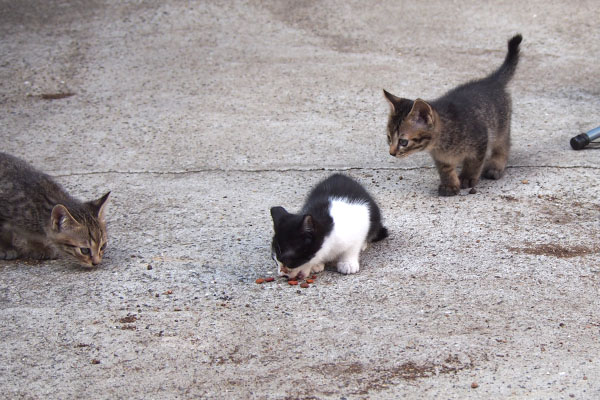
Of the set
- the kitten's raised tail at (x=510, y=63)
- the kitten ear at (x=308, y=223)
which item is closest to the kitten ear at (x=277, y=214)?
the kitten ear at (x=308, y=223)

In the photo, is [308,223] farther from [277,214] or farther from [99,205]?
[99,205]

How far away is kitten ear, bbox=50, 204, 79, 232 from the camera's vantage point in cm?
504

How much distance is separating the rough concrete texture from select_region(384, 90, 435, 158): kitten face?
37cm

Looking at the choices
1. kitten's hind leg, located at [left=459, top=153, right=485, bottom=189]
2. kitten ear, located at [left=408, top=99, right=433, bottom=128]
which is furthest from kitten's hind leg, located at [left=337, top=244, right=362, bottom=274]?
kitten's hind leg, located at [left=459, top=153, right=485, bottom=189]

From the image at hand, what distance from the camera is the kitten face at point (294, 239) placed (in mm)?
4582

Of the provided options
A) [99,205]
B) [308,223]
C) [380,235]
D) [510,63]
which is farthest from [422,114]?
[99,205]

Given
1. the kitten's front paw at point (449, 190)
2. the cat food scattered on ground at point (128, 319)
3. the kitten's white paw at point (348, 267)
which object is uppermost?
the cat food scattered on ground at point (128, 319)

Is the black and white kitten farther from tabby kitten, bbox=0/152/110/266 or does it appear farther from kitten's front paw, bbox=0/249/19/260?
kitten's front paw, bbox=0/249/19/260

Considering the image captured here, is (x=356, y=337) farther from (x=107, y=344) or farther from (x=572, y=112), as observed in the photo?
(x=572, y=112)

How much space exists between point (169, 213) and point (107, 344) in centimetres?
196

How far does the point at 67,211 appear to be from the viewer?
16.5ft

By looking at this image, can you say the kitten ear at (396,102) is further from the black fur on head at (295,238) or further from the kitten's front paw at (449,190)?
the black fur on head at (295,238)

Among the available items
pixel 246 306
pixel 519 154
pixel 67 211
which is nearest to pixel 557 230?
pixel 519 154

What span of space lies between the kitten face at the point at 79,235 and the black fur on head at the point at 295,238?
1.32 meters
